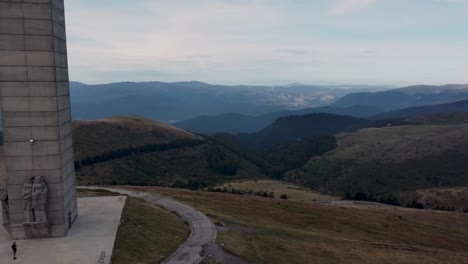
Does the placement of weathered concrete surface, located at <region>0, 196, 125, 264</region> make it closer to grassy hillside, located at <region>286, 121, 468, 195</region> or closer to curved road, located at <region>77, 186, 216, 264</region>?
curved road, located at <region>77, 186, 216, 264</region>

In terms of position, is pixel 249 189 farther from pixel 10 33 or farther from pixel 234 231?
pixel 10 33

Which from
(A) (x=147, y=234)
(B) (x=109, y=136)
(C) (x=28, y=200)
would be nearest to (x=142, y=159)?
(B) (x=109, y=136)

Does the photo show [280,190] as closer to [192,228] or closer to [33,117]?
[192,228]

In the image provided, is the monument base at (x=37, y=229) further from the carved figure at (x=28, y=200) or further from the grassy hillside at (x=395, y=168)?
the grassy hillside at (x=395, y=168)

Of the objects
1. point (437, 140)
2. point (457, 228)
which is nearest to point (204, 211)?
point (457, 228)

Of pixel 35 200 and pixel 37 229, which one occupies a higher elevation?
pixel 35 200

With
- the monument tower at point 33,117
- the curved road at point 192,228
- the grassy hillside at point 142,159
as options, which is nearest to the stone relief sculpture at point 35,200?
the monument tower at point 33,117
